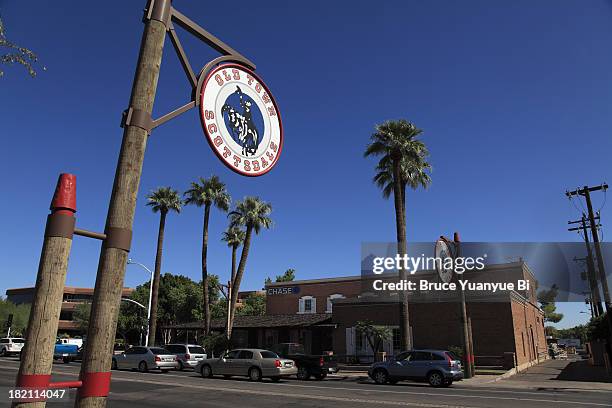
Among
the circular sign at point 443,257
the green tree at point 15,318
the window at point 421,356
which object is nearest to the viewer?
the window at point 421,356

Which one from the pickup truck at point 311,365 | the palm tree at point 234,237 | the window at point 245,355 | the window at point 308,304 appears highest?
the palm tree at point 234,237

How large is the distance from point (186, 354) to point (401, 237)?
50.7 ft

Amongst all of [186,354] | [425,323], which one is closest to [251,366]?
[186,354]

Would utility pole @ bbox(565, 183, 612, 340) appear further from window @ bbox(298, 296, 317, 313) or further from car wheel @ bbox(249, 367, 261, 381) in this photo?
window @ bbox(298, 296, 317, 313)

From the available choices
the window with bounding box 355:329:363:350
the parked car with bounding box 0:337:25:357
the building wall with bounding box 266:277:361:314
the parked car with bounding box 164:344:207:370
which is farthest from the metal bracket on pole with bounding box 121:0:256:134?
the parked car with bounding box 0:337:25:357

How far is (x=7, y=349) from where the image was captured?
4009 centimetres

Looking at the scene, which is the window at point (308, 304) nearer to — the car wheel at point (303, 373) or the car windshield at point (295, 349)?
the car windshield at point (295, 349)

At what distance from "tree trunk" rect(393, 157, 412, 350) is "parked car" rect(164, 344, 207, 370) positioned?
13015mm

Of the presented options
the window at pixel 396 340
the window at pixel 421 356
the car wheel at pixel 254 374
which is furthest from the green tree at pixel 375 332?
the car wheel at pixel 254 374

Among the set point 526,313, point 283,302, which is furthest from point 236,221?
point 526,313

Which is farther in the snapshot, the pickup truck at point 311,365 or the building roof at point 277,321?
the building roof at point 277,321

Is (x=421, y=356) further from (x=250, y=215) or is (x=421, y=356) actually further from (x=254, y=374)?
(x=250, y=215)

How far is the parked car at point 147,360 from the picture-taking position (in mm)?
26745

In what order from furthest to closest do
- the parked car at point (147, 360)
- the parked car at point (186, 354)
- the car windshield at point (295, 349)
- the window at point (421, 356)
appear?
the parked car at point (186, 354), the parked car at point (147, 360), the car windshield at point (295, 349), the window at point (421, 356)
